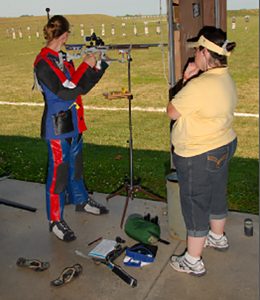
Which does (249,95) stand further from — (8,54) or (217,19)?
(8,54)

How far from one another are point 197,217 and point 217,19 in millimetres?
1896

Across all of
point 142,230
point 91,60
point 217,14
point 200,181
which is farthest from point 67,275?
point 217,14

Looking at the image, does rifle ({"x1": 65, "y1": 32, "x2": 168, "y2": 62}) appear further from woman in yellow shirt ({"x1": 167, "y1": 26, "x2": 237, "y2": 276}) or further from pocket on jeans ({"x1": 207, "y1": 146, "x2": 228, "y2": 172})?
pocket on jeans ({"x1": 207, "y1": 146, "x2": 228, "y2": 172})

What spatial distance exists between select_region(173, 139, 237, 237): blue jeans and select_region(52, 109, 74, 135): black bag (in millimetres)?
1115

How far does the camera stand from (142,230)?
4.11 meters

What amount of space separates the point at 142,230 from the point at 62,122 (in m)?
1.18

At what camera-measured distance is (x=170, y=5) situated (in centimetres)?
396

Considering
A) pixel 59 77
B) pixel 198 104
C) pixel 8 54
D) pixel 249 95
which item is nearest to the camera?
pixel 198 104

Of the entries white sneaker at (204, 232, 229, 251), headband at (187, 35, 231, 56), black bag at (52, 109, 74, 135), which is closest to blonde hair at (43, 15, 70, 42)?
black bag at (52, 109, 74, 135)

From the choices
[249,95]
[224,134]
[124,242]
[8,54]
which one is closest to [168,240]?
[124,242]

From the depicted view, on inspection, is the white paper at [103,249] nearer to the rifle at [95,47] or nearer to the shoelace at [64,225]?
the shoelace at [64,225]

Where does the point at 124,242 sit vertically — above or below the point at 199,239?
below

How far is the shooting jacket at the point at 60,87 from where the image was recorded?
3.88 meters

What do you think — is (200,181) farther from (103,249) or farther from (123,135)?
(123,135)
